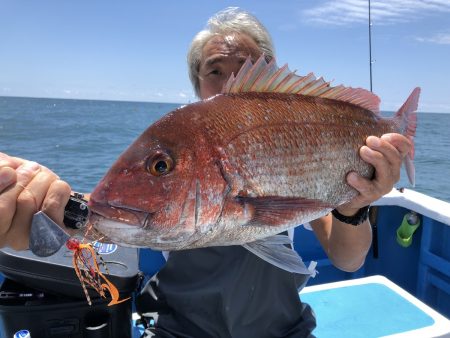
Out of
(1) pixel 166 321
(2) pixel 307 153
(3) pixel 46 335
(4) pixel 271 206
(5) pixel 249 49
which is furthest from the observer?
(5) pixel 249 49

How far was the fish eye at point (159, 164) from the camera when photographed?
3.88ft

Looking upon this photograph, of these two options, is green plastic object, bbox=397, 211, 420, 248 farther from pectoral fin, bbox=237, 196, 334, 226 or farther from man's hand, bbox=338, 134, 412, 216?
pectoral fin, bbox=237, 196, 334, 226

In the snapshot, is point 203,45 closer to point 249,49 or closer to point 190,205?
point 249,49

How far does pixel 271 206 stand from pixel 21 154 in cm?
1751

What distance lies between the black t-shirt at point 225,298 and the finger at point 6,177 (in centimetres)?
104

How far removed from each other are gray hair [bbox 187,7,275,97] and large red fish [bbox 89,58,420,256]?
857 mm

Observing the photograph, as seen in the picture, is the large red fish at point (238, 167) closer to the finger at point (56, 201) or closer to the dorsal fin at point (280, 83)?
the dorsal fin at point (280, 83)

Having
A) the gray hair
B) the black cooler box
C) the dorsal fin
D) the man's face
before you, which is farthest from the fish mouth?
the gray hair

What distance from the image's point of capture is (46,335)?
73.0 inches

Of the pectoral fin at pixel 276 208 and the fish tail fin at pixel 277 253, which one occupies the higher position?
the pectoral fin at pixel 276 208

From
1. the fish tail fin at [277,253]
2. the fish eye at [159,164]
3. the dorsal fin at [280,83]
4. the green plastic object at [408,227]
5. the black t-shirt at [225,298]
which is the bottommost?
the green plastic object at [408,227]

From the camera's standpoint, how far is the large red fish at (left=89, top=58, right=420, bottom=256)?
114 centimetres

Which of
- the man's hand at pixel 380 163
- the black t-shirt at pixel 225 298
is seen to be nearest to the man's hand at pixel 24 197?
the black t-shirt at pixel 225 298

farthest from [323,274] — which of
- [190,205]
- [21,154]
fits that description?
[21,154]
